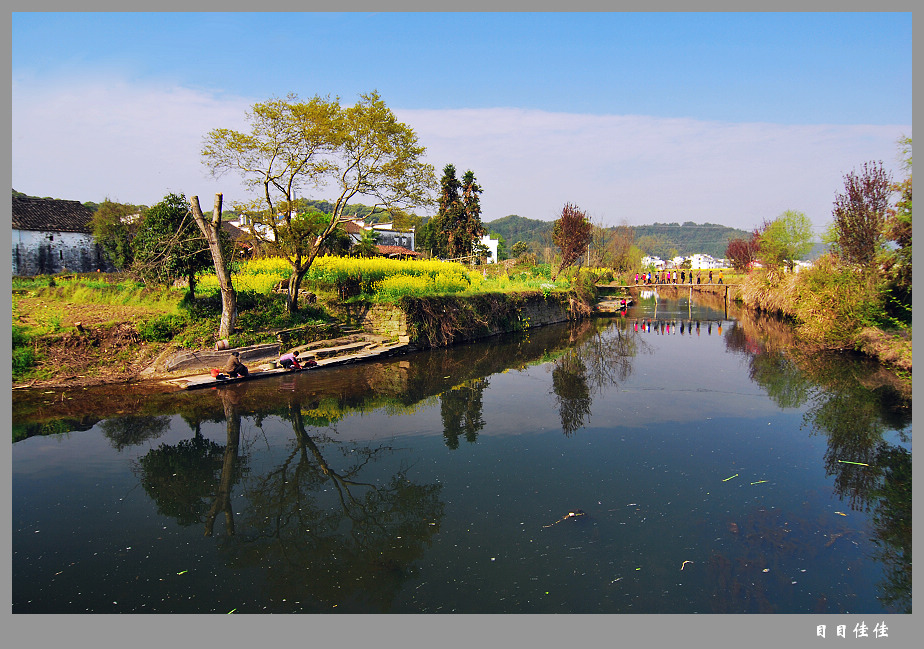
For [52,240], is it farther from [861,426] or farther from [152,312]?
Result: [861,426]

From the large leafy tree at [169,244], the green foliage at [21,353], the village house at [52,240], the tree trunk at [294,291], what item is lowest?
the green foliage at [21,353]

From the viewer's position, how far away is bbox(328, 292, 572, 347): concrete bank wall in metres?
Result: 15.7

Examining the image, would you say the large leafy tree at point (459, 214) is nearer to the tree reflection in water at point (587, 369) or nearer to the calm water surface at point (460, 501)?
the tree reflection in water at point (587, 369)

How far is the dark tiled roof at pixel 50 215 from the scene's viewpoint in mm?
28203

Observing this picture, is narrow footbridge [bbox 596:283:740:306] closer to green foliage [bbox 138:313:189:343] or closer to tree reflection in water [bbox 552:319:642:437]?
tree reflection in water [bbox 552:319:642:437]

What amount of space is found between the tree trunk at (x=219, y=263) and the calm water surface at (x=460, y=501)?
253cm

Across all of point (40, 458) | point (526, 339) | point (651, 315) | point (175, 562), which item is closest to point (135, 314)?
point (40, 458)

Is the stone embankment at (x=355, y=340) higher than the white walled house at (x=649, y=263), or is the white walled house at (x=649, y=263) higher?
the white walled house at (x=649, y=263)

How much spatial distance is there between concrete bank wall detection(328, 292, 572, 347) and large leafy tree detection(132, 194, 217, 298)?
15.0ft

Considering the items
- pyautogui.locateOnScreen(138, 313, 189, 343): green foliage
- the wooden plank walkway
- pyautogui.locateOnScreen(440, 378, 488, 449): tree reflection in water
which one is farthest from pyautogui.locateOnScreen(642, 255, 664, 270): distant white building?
pyautogui.locateOnScreen(138, 313, 189, 343): green foliage

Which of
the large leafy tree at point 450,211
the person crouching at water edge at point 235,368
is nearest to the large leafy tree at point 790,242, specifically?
the large leafy tree at point 450,211

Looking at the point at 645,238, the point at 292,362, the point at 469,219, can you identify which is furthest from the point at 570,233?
the point at 645,238

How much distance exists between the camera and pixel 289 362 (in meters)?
11.6

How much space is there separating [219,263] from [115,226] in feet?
72.3
